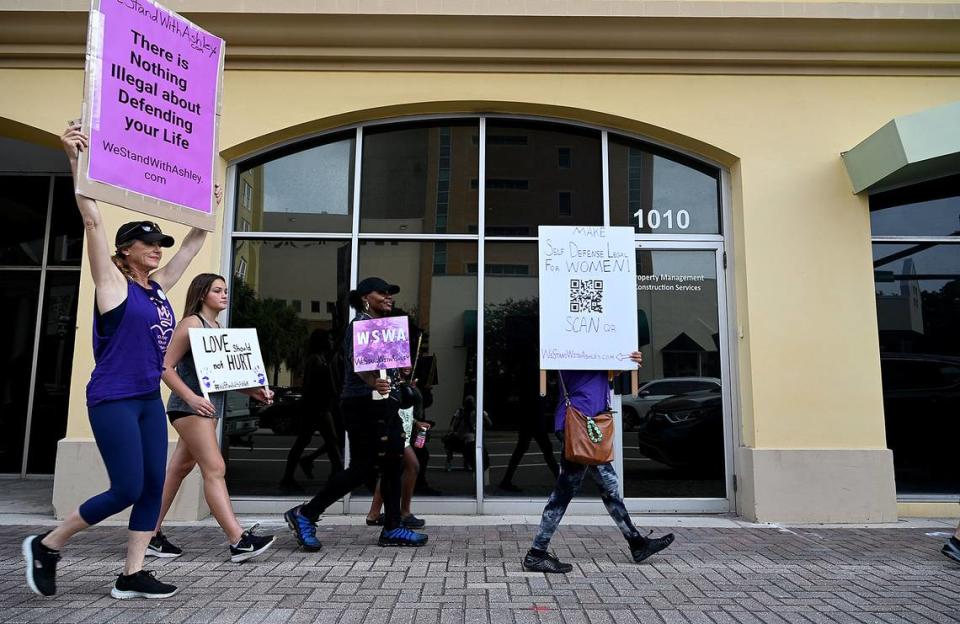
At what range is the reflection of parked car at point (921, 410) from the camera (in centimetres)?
627

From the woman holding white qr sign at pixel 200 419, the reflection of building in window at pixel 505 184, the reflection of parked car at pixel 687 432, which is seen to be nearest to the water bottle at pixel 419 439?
the woman holding white qr sign at pixel 200 419

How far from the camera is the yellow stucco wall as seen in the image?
599 cm

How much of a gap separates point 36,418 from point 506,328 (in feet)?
20.0

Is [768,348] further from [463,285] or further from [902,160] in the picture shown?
[463,285]

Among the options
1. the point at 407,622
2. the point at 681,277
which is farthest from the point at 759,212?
the point at 407,622

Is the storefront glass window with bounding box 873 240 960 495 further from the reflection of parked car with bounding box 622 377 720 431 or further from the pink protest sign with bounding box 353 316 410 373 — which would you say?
the pink protest sign with bounding box 353 316 410 373

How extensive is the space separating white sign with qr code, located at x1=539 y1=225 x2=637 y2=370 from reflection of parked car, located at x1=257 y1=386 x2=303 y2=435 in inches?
117

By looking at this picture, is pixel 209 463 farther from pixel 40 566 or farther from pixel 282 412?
pixel 282 412

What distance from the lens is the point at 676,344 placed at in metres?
6.39

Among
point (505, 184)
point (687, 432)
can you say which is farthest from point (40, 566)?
point (687, 432)

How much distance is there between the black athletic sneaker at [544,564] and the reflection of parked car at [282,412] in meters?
2.99

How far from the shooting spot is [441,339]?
6.37m

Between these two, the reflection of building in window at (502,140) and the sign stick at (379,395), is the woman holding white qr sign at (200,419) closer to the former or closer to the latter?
the sign stick at (379,395)

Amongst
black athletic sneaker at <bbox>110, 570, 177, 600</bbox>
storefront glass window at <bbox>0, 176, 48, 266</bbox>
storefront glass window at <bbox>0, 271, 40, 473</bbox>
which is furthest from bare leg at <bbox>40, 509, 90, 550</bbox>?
storefront glass window at <bbox>0, 176, 48, 266</bbox>
